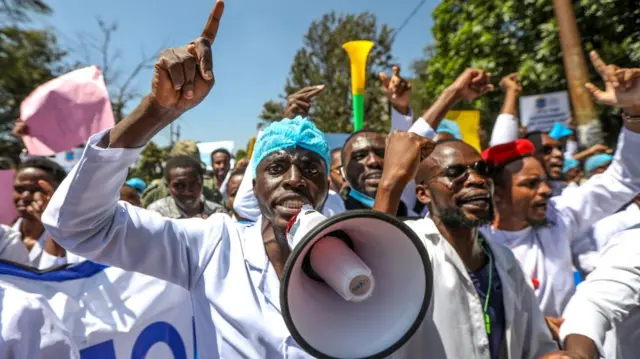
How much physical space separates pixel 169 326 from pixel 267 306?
0.79m

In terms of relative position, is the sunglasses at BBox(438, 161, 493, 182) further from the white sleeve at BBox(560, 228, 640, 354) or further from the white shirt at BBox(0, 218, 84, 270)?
the white shirt at BBox(0, 218, 84, 270)

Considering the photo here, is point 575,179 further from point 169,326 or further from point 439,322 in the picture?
point 169,326

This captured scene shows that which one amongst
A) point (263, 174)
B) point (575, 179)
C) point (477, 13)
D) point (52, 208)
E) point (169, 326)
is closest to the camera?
point (52, 208)

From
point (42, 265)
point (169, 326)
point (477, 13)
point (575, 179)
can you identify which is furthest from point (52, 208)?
point (477, 13)

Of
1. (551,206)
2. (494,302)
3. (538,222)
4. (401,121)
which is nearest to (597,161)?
(551,206)

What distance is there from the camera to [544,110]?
20.5 feet

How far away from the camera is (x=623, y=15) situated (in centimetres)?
869

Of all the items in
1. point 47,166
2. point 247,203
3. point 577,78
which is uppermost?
point 577,78

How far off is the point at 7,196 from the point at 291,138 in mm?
2353

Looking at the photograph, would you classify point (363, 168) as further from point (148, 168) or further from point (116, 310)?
A: point (148, 168)

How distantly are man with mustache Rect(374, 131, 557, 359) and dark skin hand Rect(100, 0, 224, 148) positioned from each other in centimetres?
68

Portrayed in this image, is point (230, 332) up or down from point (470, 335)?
up

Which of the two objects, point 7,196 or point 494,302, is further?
point 7,196

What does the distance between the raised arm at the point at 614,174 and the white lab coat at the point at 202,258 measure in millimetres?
1310
